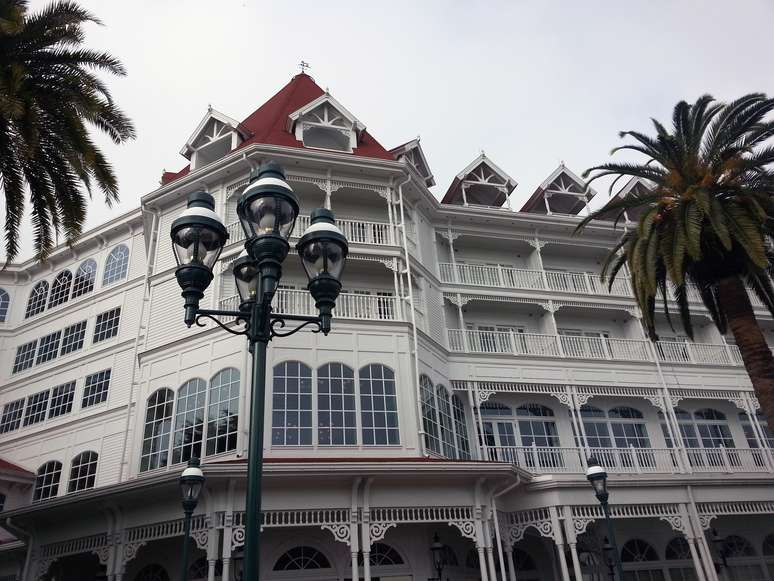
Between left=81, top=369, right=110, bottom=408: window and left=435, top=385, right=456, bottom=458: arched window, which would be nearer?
left=435, top=385, right=456, bottom=458: arched window

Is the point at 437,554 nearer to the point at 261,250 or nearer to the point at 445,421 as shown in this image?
the point at 445,421

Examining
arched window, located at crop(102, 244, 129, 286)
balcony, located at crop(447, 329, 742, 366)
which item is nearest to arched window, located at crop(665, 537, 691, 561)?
balcony, located at crop(447, 329, 742, 366)

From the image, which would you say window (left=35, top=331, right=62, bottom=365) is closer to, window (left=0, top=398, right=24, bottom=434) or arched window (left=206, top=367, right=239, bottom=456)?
window (left=0, top=398, right=24, bottom=434)

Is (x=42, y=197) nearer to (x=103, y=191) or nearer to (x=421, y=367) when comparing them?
(x=103, y=191)

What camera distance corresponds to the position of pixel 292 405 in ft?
56.9

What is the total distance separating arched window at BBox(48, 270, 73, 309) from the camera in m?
27.3

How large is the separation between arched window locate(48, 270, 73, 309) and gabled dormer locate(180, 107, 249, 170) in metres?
8.86

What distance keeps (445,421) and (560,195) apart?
13.3m

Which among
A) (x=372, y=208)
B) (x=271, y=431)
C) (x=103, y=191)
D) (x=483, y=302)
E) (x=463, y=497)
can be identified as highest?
(x=372, y=208)

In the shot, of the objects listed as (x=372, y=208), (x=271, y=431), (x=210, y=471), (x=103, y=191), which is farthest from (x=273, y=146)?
(x=210, y=471)

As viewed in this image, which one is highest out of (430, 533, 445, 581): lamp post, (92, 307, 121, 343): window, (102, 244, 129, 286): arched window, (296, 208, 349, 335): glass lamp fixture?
(102, 244, 129, 286): arched window

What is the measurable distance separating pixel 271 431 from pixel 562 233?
15.6 m

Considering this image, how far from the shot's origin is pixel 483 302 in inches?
955

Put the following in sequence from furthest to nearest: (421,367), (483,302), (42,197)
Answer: (483,302)
(421,367)
(42,197)
